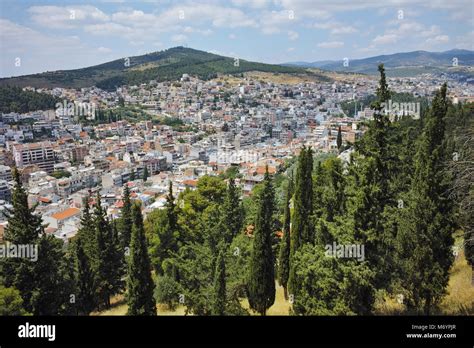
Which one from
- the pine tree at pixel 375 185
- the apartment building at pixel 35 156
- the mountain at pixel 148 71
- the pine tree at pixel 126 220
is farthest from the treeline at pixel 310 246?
the mountain at pixel 148 71

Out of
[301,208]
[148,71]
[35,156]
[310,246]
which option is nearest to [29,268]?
[310,246]

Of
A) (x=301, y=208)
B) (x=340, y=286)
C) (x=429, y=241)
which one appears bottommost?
(x=301, y=208)

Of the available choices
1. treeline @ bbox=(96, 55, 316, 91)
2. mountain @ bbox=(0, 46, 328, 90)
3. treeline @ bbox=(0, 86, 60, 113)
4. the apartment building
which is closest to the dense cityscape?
the apartment building

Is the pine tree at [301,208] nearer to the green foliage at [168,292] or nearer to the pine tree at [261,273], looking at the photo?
the pine tree at [261,273]

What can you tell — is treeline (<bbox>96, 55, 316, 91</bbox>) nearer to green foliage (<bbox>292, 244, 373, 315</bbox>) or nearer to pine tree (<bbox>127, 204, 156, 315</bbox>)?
pine tree (<bbox>127, 204, 156, 315</bbox>)

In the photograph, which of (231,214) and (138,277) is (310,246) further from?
(231,214)
